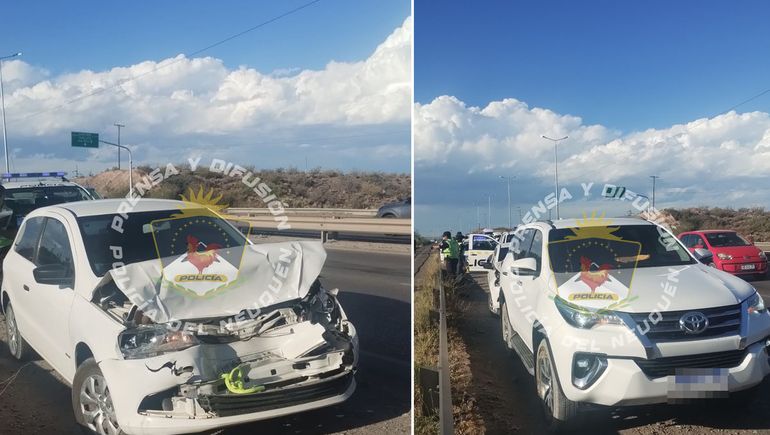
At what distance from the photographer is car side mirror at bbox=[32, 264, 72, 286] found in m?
4.18

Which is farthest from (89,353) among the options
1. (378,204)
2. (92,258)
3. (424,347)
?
(378,204)

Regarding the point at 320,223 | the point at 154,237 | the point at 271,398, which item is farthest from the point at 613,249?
the point at 320,223

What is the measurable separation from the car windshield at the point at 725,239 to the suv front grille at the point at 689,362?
5.96 m

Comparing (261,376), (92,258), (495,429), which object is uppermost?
(92,258)

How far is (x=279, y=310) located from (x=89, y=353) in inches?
44.4

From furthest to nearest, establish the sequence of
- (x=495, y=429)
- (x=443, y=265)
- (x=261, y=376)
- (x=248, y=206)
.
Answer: (x=443, y=265) → (x=248, y=206) → (x=495, y=429) → (x=261, y=376)

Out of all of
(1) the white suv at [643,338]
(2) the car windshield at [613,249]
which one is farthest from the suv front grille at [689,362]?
(2) the car windshield at [613,249]

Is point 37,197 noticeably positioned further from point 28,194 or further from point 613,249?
point 613,249

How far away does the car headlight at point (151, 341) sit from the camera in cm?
365

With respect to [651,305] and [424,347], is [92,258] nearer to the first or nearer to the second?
[424,347]

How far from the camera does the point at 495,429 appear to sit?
4410mm

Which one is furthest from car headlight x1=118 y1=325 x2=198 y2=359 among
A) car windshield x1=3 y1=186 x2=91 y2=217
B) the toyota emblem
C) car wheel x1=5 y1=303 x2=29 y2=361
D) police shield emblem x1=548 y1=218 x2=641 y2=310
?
car windshield x1=3 y1=186 x2=91 y2=217

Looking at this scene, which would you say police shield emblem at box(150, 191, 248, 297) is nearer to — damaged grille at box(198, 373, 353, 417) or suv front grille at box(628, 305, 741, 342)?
damaged grille at box(198, 373, 353, 417)

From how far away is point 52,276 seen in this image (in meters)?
4.20
